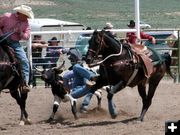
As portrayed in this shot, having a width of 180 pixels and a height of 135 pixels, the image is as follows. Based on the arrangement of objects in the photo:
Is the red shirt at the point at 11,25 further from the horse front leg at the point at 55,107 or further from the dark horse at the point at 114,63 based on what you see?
the horse front leg at the point at 55,107

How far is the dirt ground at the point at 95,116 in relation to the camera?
10.5 meters

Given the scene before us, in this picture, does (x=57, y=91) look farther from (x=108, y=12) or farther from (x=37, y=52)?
(x=108, y=12)

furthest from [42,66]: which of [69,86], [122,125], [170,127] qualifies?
[170,127]

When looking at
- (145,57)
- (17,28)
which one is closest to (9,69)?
(17,28)

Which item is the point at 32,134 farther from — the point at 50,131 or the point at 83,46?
the point at 83,46

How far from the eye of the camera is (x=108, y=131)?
33.9 feet

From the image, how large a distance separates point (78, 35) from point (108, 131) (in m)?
8.90

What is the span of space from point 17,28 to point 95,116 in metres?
2.31

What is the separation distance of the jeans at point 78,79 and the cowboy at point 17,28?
3.58ft

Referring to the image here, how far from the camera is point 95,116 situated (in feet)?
41.4

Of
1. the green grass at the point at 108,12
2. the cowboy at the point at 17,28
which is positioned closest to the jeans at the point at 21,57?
the cowboy at the point at 17,28

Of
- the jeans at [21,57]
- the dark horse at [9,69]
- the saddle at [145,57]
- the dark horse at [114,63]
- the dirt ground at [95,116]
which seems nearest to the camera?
the dirt ground at [95,116]

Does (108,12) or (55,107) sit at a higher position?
(55,107)

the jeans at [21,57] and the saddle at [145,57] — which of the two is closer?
the jeans at [21,57]
